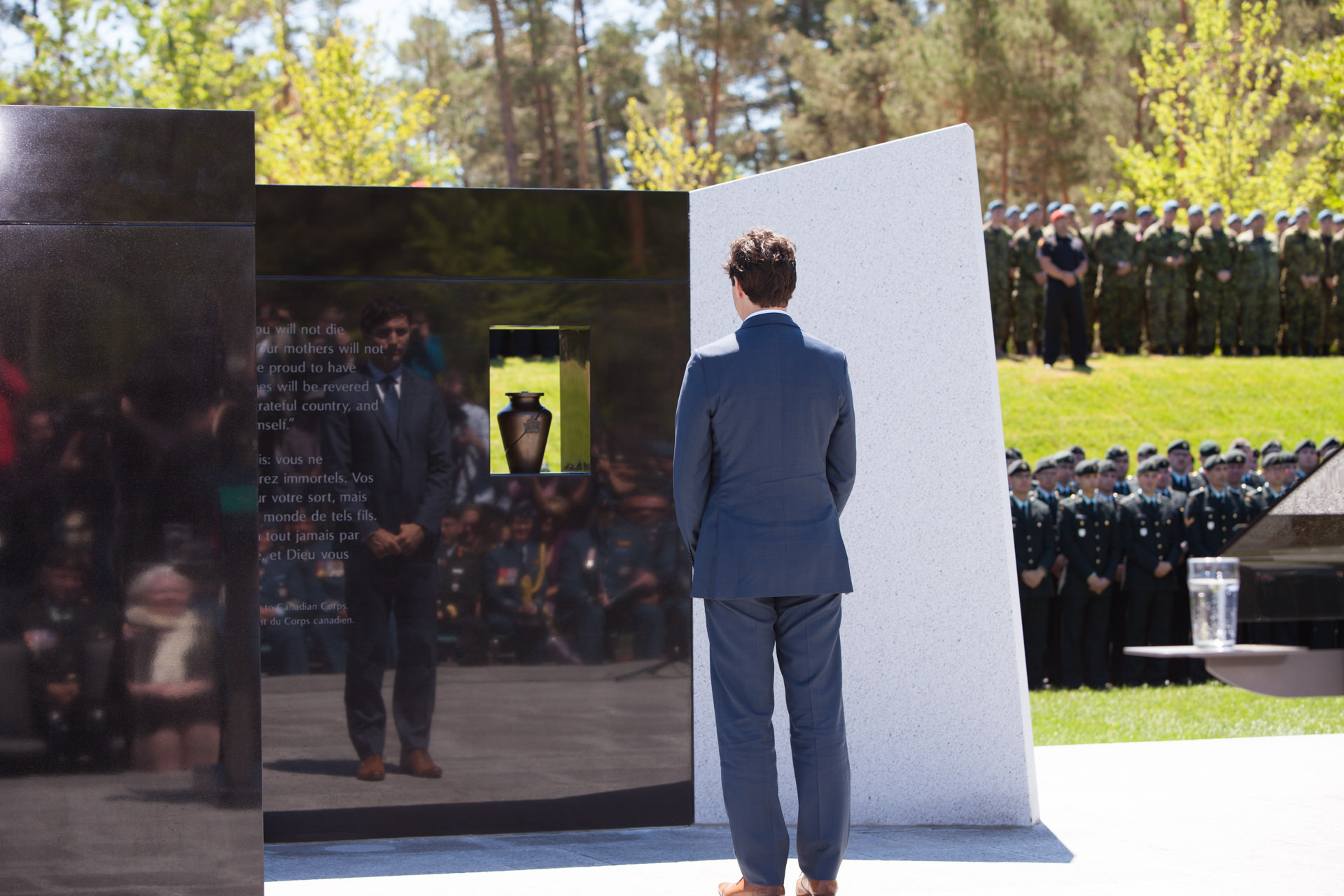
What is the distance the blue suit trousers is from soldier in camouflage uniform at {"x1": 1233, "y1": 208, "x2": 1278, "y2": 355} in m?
16.3

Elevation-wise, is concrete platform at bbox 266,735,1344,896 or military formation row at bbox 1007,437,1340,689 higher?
military formation row at bbox 1007,437,1340,689

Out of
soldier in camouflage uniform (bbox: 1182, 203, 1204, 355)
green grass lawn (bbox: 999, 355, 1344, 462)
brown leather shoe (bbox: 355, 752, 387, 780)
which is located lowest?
brown leather shoe (bbox: 355, 752, 387, 780)

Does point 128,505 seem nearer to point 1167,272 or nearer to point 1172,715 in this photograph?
point 1172,715

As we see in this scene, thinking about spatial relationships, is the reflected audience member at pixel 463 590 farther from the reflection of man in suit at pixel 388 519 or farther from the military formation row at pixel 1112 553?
the military formation row at pixel 1112 553

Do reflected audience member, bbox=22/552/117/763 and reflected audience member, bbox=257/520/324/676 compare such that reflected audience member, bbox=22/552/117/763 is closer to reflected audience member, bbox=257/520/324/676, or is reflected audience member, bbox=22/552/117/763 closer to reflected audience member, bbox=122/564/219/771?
reflected audience member, bbox=122/564/219/771

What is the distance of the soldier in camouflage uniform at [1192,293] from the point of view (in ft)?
60.6

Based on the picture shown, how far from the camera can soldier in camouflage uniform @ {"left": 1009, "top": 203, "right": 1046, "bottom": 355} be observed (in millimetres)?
17641

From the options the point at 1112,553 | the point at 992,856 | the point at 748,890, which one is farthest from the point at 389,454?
the point at 1112,553

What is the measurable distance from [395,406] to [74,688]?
167 centimetres

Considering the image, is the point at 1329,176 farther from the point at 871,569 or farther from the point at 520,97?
the point at 871,569

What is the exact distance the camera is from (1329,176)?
87.4 feet

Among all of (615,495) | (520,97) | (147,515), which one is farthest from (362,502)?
(520,97)

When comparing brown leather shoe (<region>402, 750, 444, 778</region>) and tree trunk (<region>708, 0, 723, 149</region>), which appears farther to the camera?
tree trunk (<region>708, 0, 723, 149</region>)

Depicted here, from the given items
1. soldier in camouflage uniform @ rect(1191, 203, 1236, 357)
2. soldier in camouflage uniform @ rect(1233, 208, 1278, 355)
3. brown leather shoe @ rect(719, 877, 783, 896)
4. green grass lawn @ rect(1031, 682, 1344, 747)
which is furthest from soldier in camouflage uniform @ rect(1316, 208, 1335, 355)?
brown leather shoe @ rect(719, 877, 783, 896)
